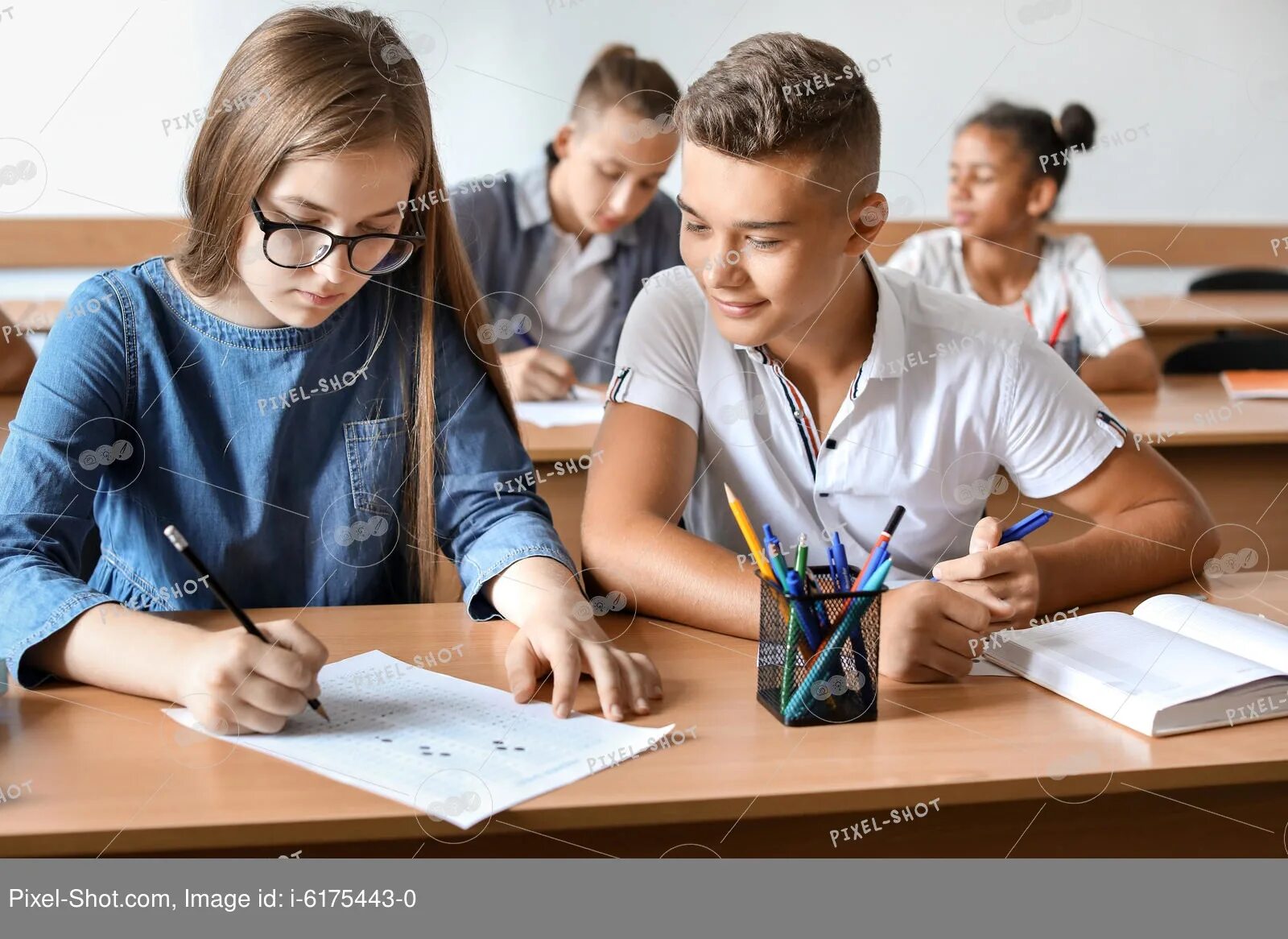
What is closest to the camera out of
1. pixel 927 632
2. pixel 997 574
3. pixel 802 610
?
pixel 802 610

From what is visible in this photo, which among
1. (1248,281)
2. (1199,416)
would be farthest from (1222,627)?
(1248,281)

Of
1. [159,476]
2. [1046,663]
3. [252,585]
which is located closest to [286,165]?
[159,476]

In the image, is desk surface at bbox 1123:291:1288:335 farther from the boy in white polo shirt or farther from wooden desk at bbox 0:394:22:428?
wooden desk at bbox 0:394:22:428

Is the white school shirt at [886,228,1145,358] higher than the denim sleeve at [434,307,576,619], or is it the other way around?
the white school shirt at [886,228,1145,358]

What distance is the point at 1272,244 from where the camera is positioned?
4.32 m

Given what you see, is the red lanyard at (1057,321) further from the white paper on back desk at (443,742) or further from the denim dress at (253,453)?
the white paper on back desk at (443,742)

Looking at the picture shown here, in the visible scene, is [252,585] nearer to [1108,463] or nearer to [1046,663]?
[1046,663]

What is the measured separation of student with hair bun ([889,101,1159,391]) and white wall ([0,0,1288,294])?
0.42m

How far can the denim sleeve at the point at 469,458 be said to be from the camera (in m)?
1.33

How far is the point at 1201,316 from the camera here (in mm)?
3980

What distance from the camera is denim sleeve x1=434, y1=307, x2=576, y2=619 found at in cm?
133

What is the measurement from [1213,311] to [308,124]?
3.69m

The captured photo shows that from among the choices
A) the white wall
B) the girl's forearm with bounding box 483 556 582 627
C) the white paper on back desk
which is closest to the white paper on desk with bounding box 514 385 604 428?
the girl's forearm with bounding box 483 556 582 627

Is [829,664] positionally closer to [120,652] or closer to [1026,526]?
[1026,526]
